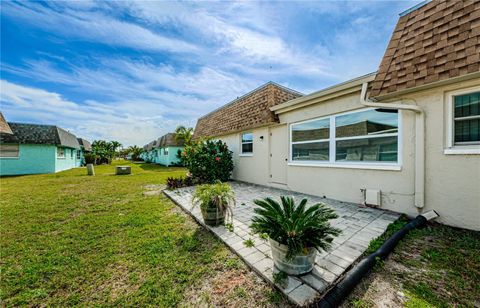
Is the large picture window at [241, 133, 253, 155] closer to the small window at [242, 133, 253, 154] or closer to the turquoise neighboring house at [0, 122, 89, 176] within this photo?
the small window at [242, 133, 253, 154]

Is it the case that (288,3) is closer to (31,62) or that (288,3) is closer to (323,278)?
(323,278)

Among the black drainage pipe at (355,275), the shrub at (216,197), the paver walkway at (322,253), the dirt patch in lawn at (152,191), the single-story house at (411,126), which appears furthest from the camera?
the dirt patch in lawn at (152,191)

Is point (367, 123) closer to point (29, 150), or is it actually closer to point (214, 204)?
point (214, 204)

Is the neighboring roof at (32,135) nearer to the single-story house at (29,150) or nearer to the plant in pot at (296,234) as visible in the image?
the single-story house at (29,150)

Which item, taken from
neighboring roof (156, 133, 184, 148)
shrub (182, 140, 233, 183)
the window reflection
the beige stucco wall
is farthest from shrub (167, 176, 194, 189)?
neighboring roof (156, 133, 184, 148)

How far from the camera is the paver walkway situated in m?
2.08

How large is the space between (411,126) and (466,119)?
0.79 meters

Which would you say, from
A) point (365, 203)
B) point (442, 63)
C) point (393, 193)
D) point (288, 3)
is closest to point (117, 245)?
point (365, 203)

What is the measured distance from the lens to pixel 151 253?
299cm

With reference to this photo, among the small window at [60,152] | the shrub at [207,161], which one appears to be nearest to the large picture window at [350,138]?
the shrub at [207,161]

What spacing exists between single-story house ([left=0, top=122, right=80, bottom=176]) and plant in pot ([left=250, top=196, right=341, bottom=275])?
22757mm

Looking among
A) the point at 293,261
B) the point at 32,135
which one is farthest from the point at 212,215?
the point at 32,135

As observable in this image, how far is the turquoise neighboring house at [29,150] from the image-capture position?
50.1ft

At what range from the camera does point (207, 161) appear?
9.30 meters
